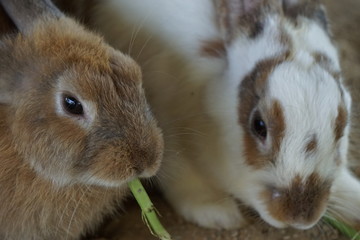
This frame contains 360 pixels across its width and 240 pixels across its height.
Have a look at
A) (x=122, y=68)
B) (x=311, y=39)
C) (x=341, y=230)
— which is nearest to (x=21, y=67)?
(x=122, y=68)

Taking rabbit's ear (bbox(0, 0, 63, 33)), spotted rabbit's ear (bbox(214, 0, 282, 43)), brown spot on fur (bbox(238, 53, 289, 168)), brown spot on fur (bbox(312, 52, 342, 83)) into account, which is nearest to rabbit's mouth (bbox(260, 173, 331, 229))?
brown spot on fur (bbox(238, 53, 289, 168))

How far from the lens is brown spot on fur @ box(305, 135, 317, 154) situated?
1.82 m

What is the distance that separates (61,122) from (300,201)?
29.7 inches

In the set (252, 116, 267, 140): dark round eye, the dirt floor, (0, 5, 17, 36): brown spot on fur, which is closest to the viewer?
(252, 116, 267, 140): dark round eye

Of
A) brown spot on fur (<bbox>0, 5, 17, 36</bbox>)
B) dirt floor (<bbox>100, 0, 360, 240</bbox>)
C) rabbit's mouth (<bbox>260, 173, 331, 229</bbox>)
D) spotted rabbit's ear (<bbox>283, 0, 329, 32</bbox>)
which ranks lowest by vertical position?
dirt floor (<bbox>100, 0, 360, 240</bbox>)

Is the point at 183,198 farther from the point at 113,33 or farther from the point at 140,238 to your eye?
the point at 113,33

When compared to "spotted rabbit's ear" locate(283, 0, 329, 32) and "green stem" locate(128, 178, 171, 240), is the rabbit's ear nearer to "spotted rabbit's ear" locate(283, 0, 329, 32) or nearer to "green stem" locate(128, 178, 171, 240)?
"green stem" locate(128, 178, 171, 240)

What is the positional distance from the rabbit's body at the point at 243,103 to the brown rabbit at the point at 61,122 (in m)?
0.37

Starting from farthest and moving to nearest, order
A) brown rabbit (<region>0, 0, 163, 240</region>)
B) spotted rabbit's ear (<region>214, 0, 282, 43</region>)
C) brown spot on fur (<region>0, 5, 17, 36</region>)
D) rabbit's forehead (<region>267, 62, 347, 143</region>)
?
spotted rabbit's ear (<region>214, 0, 282, 43</region>) → brown spot on fur (<region>0, 5, 17, 36</region>) → rabbit's forehead (<region>267, 62, 347, 143</region>) → brown rabbit (<region>0, 0, 163, 240</region>)

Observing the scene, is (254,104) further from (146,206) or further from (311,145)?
(146,206)

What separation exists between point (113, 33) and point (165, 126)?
0.49 metres

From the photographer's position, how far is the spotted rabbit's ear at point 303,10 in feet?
7.09

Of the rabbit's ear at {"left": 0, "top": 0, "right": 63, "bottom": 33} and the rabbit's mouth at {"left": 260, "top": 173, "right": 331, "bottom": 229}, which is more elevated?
the rabbit's ear at {"left": 0, "top": 0, "right": 63, "bottom": 33}

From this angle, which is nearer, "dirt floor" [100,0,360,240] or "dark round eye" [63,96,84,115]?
"dark round eye" [63,96,84,115]
